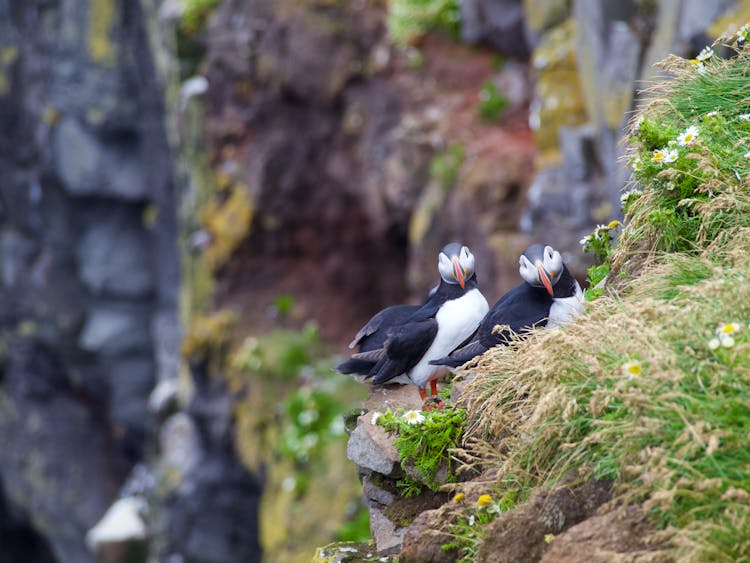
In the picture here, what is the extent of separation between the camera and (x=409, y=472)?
4.32m

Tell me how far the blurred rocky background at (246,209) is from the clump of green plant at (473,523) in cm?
531

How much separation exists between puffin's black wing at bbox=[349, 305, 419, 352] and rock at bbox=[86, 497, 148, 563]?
12.8 m

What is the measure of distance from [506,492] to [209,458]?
1288 centimetres

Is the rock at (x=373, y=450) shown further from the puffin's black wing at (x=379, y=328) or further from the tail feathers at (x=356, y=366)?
the puffin's black wing at (x=379, y=328)

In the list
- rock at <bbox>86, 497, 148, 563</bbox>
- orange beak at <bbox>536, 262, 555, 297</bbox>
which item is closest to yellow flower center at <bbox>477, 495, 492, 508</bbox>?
orange beak at <bbox>536, 262, 555, 297</bbox>

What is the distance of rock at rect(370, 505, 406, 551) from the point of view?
4324 millimetres

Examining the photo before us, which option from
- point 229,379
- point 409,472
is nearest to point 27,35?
point 229,379

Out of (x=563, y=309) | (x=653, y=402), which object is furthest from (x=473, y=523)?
(x=563, y=309)

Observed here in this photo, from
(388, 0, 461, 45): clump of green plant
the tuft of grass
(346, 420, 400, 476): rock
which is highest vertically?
the tuft of grass

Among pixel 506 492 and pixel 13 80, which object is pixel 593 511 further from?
pixel 13 80

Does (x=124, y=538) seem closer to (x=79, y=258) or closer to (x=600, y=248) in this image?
(x=79, y=258)

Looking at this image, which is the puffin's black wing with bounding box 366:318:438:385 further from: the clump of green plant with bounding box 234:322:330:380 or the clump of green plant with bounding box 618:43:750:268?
the clump of green plant with bounding box 234:322:330:380

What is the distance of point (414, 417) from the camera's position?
4.28 metres

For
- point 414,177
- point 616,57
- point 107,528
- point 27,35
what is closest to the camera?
point 616,57
